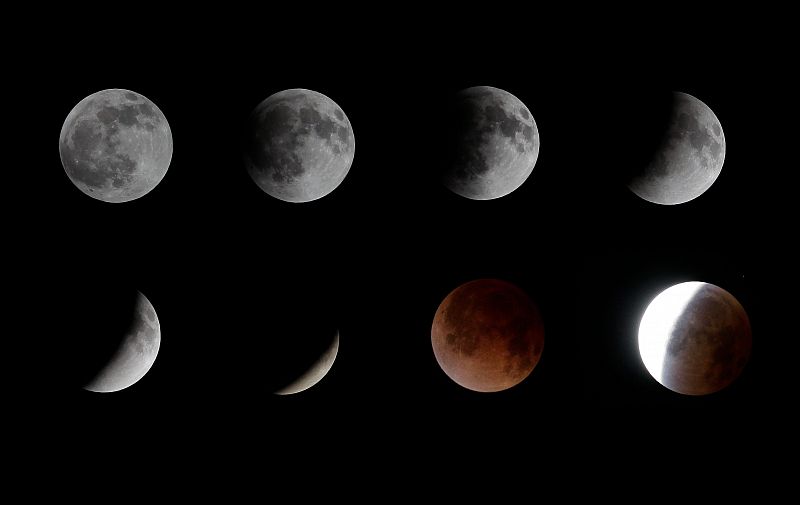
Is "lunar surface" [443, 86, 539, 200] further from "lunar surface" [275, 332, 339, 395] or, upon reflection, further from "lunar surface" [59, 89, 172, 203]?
"lunar surface" [59, 89, 172, 203]

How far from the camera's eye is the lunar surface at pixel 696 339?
244 inches

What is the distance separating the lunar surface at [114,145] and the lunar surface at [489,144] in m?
2.91

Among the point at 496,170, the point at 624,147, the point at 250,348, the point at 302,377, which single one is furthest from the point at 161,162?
the point at 624,147

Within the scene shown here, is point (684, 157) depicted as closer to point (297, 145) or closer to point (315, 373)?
point (297, 145)

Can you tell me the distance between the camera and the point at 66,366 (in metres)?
6.18

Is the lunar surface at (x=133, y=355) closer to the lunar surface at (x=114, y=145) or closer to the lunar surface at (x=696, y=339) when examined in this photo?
the lunar surface at (x=114, y=145)

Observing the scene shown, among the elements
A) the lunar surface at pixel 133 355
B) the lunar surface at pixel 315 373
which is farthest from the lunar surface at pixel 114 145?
the lunar surface at pixel 315 373

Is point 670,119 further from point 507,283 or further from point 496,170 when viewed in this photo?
point 507,283

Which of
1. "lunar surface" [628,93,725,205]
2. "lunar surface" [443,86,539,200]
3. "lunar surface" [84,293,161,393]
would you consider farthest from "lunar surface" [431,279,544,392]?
"lunar surface" [84,293,161,393]

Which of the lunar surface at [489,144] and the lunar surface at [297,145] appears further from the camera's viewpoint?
the lunar surface at [489,144]

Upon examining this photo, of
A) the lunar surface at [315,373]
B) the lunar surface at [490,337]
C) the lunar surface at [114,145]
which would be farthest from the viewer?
the lunar surface at [315,373]

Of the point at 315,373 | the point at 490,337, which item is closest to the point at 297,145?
the point at 315,373

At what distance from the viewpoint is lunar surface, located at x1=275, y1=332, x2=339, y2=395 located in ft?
20.9

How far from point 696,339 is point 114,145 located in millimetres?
5853
